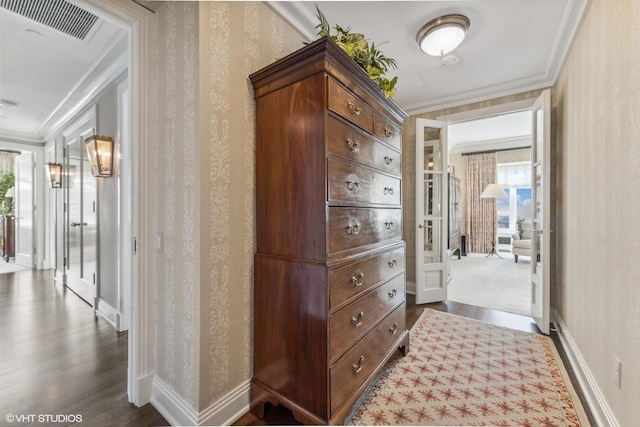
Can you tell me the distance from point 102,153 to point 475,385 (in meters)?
3.84

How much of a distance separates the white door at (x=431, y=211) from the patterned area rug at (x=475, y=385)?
92 centimetres

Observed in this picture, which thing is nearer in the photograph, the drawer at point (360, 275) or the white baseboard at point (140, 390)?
the drawer at point (360, 275)

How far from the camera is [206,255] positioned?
4.36ft

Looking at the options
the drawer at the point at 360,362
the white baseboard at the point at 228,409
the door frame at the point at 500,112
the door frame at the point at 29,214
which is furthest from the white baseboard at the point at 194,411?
the door frame at the point at 29,214

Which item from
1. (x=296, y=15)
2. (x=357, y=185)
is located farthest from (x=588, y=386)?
(x=296, y=15)

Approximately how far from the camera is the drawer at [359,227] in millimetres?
1350

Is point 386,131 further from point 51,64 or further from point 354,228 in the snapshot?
point 51,64

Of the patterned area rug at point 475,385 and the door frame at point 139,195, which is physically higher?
the door frame at point 139,195

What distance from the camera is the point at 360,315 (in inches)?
59.6

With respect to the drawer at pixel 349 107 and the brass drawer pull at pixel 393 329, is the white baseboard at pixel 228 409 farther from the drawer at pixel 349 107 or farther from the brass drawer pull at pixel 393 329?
the drawer at pixel 349 107

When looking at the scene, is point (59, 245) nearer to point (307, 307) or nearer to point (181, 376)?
point (181, 376)

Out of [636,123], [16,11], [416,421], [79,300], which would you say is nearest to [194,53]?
[16,11]

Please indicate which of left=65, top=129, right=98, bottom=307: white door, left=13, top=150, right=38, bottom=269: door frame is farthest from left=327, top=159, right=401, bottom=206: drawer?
left=13, top=150, right=38, bottom=269: door frame

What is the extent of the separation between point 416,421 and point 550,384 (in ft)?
3.53
